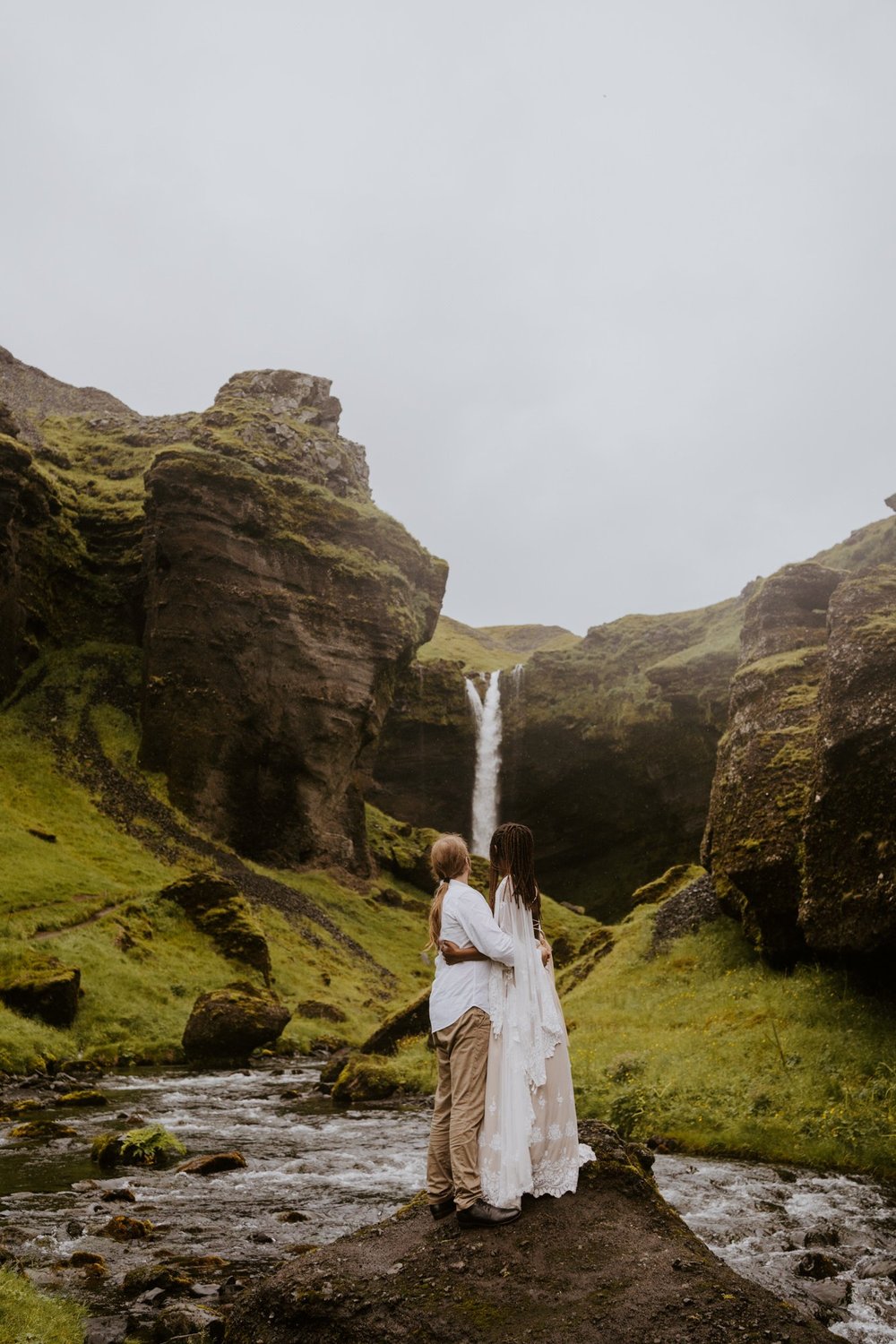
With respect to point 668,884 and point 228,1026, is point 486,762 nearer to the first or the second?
point 668,884

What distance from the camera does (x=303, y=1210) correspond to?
521 inches

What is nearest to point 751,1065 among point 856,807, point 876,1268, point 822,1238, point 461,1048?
point 856,807

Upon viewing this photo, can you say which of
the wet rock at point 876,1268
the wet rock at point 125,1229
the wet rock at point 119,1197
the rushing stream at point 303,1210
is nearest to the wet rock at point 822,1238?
the rushing stream at point 303,1210

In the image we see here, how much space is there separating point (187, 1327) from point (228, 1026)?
1020 inches

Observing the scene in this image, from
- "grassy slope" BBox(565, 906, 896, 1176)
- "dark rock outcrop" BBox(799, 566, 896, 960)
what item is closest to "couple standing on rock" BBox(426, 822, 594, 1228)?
"grassy slope" BBox(565, 906, 896, 1176)

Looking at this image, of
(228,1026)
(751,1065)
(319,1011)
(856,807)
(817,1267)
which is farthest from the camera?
(319,1011)

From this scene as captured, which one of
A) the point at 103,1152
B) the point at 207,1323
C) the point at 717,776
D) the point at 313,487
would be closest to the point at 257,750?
the point at 313,487

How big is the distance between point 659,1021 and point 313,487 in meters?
65.9

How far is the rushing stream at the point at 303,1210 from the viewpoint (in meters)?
9.71

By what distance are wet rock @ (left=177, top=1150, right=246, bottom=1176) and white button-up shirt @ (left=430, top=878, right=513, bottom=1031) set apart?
10.2m

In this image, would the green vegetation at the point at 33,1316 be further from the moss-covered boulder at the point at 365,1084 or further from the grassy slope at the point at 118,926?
the grassy slope at the point at 118,926

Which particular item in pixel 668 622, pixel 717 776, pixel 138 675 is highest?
pixel 668 622

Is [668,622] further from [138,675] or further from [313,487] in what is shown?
[138,675]

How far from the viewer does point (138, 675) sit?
243 ft
